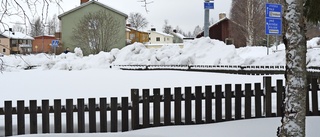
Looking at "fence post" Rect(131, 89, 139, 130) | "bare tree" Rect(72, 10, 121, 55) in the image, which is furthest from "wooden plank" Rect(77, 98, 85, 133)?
"bare tree" Rect(72, 10, 121, 55)

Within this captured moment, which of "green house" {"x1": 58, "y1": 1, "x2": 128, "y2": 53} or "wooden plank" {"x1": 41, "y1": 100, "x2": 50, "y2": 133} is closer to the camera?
"wooden plank" {"x1": 41, "y1": 100, "x2": 50, "y2": 133}

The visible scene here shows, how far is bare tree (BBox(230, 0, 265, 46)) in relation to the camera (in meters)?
50.1

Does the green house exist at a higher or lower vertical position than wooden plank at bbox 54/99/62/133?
higher

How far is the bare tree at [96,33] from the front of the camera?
39.1 meters

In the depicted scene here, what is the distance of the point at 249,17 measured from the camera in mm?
50188

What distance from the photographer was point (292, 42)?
3682 millimetres

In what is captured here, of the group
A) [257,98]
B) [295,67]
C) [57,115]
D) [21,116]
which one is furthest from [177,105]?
[295,67]

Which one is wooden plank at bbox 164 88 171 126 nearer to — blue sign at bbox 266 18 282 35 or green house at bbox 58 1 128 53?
blue sign at bbox 266 18 282 35

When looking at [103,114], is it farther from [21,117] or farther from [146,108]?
[21,117]

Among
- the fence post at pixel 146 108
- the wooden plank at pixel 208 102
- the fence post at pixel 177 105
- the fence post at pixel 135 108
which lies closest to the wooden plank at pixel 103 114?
the fence post at pixel 135 108

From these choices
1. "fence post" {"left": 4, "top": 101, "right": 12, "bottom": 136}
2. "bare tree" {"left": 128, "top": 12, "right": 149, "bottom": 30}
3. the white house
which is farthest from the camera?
the white house

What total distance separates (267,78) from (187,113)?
1.64 m

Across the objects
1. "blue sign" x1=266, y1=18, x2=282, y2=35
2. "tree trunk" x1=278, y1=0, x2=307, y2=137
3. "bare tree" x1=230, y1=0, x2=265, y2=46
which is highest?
"bare tree" x1=230, y1=0, x2=265, y2=46

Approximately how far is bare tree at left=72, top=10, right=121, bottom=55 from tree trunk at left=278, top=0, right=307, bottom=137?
1403 inches
